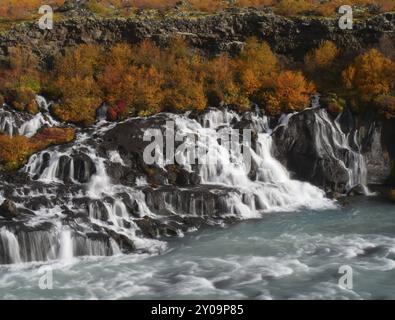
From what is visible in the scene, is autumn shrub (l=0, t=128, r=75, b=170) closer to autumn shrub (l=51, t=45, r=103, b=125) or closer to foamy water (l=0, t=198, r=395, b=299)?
autumn shrub (l=51, t=45, r=103, b=125)

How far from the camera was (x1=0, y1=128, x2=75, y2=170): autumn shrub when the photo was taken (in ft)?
114

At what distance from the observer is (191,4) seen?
5862cm

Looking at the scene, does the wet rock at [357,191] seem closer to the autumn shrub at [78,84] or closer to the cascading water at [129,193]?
the cascading water at [129,193]

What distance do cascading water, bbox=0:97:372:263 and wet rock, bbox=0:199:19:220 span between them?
577 mm

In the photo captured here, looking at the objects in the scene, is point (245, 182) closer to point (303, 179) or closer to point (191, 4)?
point (303, 179)

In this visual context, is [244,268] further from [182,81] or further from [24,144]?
[182,81]

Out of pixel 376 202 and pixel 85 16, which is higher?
pixel 85 16

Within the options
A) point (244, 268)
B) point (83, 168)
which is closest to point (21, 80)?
point (83, 168)

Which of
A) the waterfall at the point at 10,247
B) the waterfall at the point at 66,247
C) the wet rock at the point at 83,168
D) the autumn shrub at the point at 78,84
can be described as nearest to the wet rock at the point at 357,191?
the wet rock at the point at 83,168

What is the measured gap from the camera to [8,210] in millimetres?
28359

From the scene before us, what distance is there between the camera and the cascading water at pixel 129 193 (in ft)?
90.1

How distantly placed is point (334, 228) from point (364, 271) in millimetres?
6485
